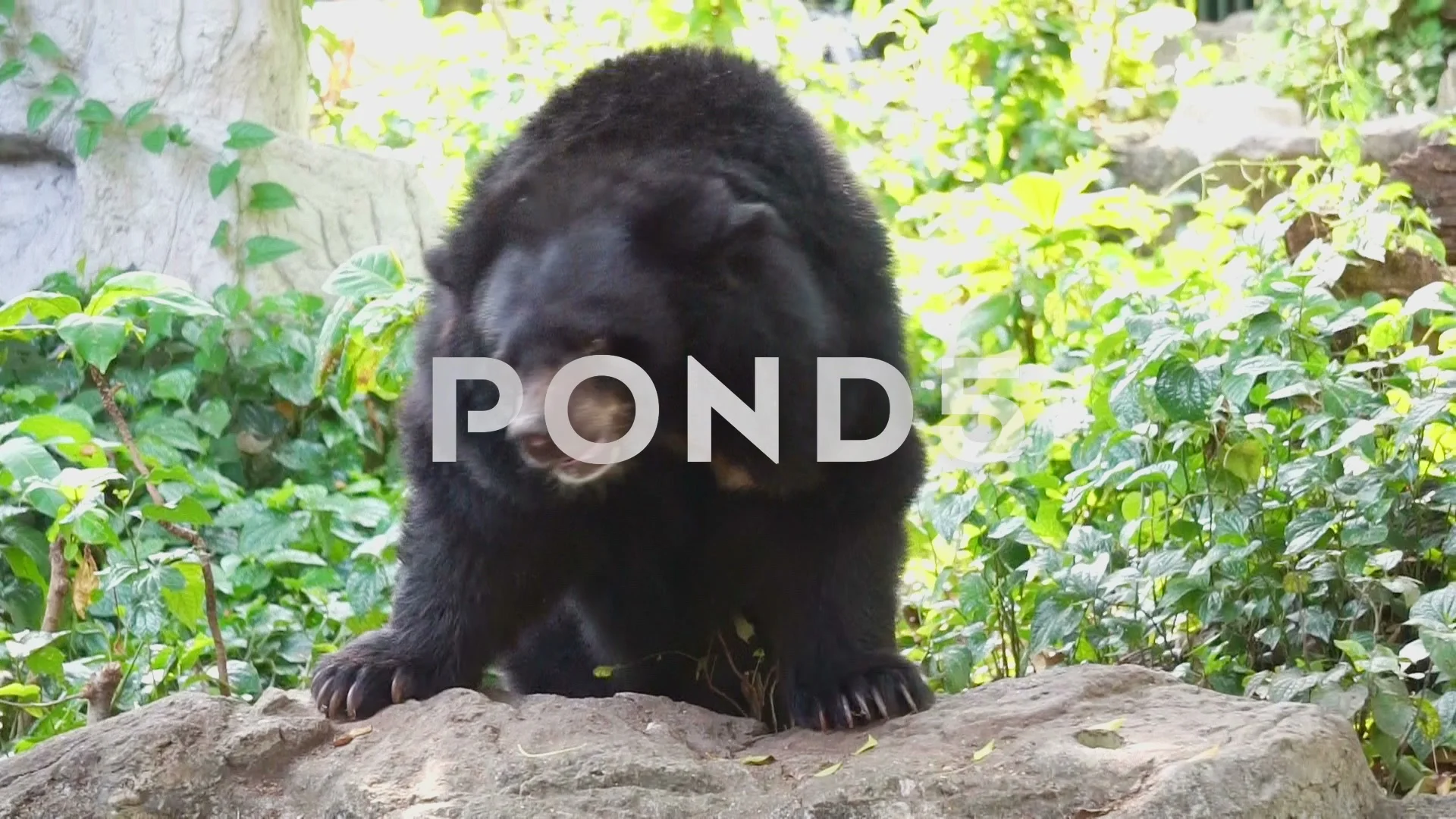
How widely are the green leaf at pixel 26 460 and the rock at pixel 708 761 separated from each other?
863mm

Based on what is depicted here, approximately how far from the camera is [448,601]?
274cm

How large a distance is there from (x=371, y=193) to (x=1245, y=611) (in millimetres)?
4437

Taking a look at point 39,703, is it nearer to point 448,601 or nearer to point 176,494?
point 448,601

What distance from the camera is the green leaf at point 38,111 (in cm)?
570

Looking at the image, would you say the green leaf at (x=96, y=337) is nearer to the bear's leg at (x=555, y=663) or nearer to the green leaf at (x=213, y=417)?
the bear's leg at (x=555, y=663)

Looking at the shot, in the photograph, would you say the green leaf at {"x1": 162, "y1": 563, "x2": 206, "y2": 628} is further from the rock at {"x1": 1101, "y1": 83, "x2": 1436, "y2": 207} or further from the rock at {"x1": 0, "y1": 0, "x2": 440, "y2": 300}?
the rock at {"x1": 1101, "y1": 83, "x2": 1436, "y2": 207}

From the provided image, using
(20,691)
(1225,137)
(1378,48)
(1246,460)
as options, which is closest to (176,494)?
(20,691)

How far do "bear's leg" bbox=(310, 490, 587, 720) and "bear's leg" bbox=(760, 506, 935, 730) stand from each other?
1.34 feet

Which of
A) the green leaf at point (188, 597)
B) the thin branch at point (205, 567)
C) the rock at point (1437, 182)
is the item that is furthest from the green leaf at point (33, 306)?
the rock at point (1437, 182)

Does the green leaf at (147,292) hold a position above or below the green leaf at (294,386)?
above

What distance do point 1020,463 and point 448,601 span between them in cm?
169

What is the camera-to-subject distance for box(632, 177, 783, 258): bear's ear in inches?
94.8

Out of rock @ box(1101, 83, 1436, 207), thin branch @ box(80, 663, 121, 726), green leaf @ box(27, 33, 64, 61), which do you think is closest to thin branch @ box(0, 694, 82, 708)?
thin branch @ box(80, 663, 121, 726)

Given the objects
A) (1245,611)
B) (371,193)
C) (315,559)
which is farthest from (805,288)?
(371,193)
